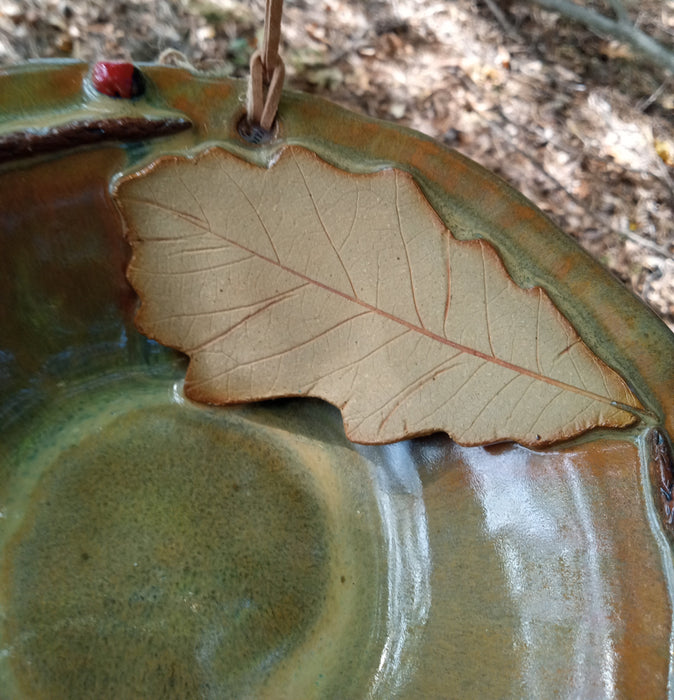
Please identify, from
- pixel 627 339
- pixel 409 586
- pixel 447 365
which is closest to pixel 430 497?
pixel 409 586

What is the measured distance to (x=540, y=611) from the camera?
757mm

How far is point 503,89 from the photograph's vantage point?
139 centimetres

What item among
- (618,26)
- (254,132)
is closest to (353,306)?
(254,132)

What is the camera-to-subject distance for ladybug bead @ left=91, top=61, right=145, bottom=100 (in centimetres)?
61

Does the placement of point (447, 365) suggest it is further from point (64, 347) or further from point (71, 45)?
point (71, 45)

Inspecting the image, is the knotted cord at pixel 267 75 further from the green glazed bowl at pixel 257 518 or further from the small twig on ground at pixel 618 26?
the small twig on ground at pixel 618 26

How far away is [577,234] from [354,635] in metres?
0.96

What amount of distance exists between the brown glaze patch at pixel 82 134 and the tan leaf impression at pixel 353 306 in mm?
36

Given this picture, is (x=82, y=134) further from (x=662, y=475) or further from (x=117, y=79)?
(x=662, y=475)

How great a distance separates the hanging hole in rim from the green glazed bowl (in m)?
0.01

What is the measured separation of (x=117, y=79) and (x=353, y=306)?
33 cm

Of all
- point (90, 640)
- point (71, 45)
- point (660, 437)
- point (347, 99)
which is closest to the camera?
point (660, 437)

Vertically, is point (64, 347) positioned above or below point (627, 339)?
below

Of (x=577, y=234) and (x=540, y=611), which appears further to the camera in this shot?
(x=577, y=234)
